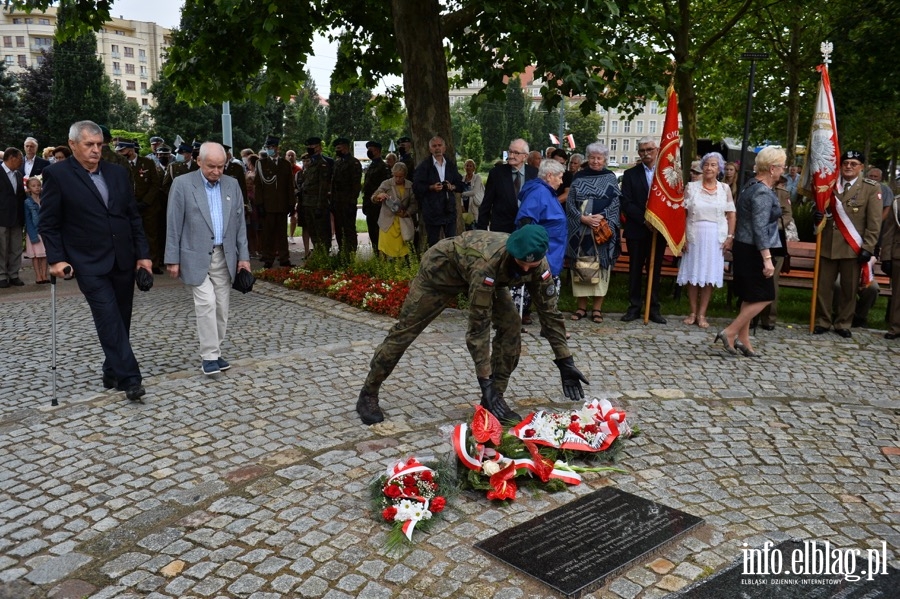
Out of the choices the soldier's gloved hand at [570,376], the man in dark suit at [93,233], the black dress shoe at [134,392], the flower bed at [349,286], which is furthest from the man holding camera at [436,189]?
the soldier's gloved hand at [570,376]

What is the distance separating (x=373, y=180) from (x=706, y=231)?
6.46m

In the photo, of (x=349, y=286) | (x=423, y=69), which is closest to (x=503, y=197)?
(x=349, y=286)

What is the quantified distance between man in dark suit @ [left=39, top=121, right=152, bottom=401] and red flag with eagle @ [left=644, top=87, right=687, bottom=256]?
6094mm

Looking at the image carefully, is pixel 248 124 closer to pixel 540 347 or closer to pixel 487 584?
pixel 540 347

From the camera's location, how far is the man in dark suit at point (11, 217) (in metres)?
11.9

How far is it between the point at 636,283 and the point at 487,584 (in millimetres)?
6702

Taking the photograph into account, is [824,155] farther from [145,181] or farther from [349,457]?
[145,181]

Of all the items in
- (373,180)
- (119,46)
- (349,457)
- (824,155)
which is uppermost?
(119,46)

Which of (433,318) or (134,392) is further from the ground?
(433,318)

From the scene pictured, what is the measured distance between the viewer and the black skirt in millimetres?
8070

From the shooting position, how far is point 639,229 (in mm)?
10078

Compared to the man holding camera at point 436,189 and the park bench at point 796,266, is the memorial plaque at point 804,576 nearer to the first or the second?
the park bench at point 796,266

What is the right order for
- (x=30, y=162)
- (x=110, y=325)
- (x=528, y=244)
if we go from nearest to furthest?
1. (x=528, y=244)
2. (x=110, y=325)
3. (x=30, y=162)

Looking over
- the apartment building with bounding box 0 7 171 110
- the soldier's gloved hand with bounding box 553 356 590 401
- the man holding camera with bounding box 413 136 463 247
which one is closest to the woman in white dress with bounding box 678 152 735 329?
the man holding camera with bounding box 413 136 463 247
